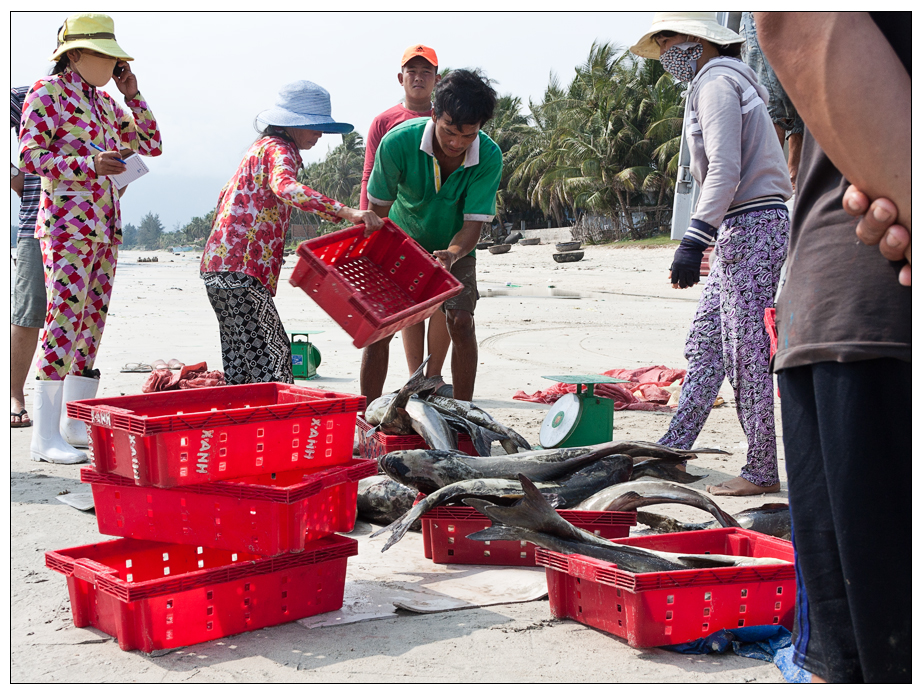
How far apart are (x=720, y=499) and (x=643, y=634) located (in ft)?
7.09

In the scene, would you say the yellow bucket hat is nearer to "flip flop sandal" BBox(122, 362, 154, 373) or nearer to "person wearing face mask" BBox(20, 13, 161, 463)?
"person wearing face mask" BBox(20, 13, 161, 463)

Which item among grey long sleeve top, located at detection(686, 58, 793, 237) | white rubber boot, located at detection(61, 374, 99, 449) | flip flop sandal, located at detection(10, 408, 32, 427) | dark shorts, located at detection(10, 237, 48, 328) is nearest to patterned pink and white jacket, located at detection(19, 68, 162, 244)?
dark shorts, located at detection(10, 237, 48, 328)

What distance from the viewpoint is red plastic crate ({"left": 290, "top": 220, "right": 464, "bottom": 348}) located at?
4848mm

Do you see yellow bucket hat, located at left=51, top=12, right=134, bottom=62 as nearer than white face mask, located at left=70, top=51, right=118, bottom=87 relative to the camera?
Yes

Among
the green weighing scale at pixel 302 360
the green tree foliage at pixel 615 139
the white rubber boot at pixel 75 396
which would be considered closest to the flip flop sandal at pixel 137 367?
the green weighing scale at pixel 302 360

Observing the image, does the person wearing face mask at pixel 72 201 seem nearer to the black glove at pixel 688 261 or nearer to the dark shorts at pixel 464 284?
the dark shorts at pixel 464 284

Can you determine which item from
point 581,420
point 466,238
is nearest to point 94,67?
point 466,238

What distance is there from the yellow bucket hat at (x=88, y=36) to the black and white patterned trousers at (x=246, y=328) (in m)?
1.54

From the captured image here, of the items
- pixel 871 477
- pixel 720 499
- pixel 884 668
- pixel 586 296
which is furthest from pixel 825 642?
pixel 586 296

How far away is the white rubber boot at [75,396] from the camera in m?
5.69

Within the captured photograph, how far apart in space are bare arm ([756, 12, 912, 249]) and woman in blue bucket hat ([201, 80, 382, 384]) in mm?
4284

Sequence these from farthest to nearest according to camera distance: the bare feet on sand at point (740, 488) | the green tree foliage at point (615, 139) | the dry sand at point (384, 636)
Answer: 1. the green tree foliage at point (615, 139)
2. the bare feet on sand at point (740, 488)
3. the dry sand at point (384, 636)

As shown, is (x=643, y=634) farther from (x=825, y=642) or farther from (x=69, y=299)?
(x=69, y=299)

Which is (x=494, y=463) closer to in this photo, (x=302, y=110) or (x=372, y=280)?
(x=372, y=280)
